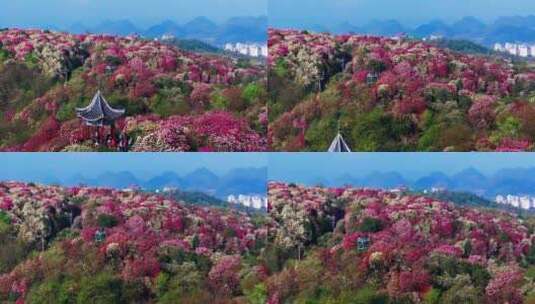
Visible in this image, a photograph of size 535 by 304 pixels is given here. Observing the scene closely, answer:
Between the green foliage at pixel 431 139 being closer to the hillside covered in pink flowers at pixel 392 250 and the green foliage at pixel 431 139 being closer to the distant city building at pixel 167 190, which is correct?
the hillside covered in pink flowers at pixel 392 250

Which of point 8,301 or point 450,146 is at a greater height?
point 450,146

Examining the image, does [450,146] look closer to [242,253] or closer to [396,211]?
[396,211]

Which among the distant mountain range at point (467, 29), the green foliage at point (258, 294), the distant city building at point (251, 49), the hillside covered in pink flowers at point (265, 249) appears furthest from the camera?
the distant city building at point (251, 49)

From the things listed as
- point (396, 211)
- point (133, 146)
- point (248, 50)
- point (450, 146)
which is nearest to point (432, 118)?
point (450, 146)

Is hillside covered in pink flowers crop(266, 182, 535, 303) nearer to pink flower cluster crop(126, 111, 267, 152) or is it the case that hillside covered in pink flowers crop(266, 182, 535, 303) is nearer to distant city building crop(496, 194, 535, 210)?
distant city building crop(496, 194, 535, 210)

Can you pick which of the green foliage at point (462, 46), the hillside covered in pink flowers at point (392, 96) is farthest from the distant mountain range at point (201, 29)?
the green foliage at point (462, 46)

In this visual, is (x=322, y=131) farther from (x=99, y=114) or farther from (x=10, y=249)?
(x=10, y=249)

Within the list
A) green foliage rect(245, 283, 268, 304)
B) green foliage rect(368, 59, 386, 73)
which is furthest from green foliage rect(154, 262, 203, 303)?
green foliage rect(368, 59, 386, 73)
